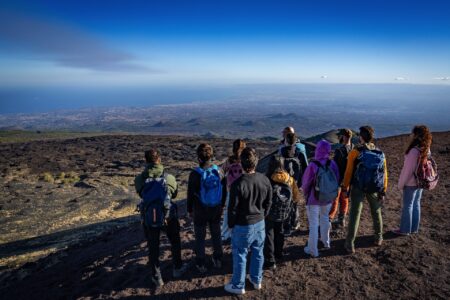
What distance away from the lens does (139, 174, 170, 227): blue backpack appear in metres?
4.99

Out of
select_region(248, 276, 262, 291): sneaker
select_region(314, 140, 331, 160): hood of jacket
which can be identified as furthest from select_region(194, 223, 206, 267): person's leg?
select_region(314, 140, 331, 160): hood of jacket

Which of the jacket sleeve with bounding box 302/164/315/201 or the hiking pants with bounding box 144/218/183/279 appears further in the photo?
the jacket sleeve with bounding box 302/164/315/201

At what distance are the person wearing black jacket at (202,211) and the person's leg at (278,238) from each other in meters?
1.00

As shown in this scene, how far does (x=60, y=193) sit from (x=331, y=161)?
1563 cm

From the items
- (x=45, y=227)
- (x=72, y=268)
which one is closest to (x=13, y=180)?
(x=45, y=227)

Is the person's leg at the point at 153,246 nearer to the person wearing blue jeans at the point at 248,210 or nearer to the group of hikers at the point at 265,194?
the group of hikers at the point at 265,194

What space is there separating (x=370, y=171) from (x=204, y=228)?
3.03 metres

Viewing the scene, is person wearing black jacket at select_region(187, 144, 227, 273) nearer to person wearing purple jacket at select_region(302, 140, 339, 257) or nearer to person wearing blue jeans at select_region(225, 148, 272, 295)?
person wearing blue jeans at select_region(225, 148, 272, 295)

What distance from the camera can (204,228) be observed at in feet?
17.7

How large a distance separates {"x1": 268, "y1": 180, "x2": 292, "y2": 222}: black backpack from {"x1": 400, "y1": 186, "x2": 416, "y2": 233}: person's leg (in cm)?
275

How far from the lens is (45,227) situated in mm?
12312

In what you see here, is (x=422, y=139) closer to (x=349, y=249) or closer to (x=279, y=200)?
(x=349, y=249)

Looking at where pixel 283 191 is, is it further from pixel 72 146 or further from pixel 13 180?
pixel 72 146

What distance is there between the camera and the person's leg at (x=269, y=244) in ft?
17.0
